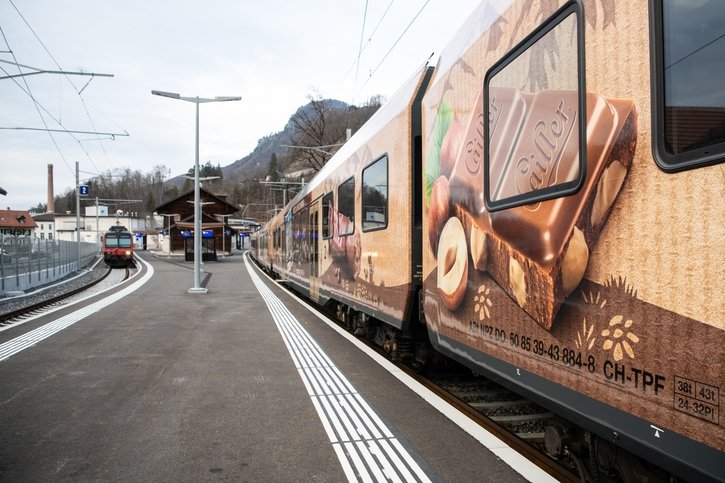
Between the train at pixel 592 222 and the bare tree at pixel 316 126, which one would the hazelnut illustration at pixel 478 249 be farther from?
the bare tree at pixel 316 126

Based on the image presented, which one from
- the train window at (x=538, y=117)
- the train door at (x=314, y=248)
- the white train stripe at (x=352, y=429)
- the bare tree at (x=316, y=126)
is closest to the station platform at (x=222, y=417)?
the white train stripe at (x=352, y=429)

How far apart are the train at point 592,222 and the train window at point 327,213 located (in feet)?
16.6

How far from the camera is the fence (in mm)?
16281

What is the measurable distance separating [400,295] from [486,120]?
2517 millimetres

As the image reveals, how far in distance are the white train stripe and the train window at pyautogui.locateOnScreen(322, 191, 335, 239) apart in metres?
3.19

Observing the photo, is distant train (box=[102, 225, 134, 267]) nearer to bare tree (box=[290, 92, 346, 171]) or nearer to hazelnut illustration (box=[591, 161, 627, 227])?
bare tree (box=[290, 92, 346, 171])

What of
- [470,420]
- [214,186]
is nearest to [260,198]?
[214,186]

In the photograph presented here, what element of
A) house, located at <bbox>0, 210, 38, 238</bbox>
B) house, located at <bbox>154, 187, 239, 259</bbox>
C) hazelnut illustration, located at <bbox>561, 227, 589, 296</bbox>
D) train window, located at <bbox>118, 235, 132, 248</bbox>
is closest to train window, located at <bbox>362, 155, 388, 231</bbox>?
hazelnut illustration, located at <bbox>561, 227, 589, 296</bbox>

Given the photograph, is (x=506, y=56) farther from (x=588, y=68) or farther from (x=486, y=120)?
(x=588, y=68)

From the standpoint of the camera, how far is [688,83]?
2.06m

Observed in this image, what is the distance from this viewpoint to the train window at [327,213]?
979 centimetres

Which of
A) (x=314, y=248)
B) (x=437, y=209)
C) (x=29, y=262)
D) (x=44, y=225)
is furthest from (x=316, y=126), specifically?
(x=44, y=225)

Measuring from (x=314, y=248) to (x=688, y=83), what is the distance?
10007 millimetres

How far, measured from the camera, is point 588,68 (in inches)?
102
